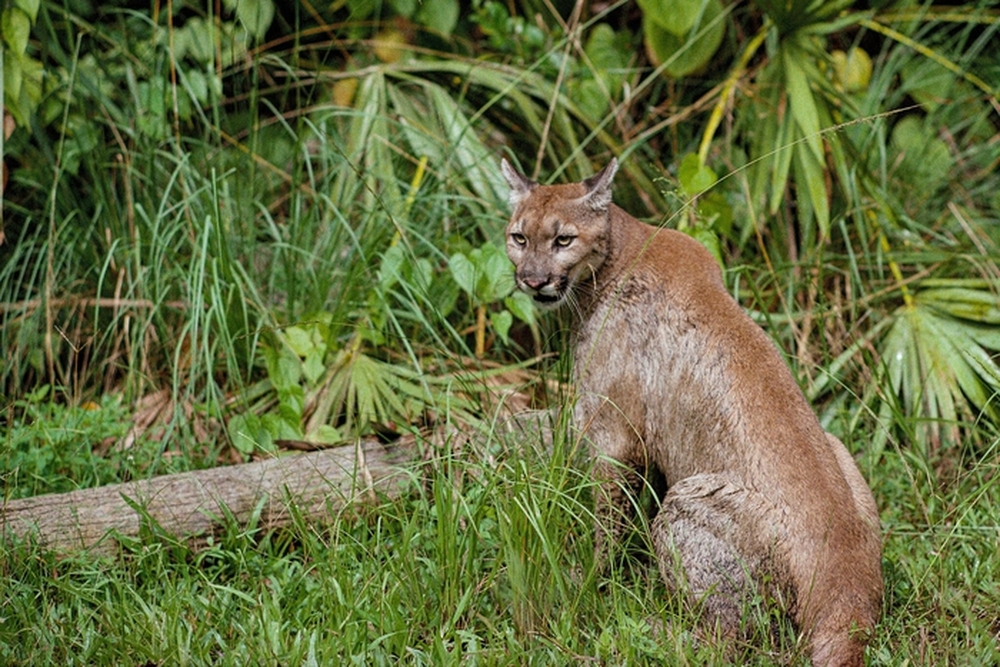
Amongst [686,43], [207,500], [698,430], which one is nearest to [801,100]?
[686,43]

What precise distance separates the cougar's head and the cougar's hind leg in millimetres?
1226

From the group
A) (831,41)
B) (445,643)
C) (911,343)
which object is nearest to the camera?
(445,643)

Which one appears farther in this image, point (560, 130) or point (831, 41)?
point (831, 41)

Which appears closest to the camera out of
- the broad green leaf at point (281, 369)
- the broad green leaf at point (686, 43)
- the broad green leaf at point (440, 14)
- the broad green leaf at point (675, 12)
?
the broad green leaf at point (281, 369)

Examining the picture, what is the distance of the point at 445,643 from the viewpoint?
4.51 m

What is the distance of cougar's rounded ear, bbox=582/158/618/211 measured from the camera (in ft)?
18.0

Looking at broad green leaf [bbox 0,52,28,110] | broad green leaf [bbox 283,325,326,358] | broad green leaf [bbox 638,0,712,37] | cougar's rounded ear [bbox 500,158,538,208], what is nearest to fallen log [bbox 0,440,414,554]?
broad green leaf [bbox 283,325,326,358]

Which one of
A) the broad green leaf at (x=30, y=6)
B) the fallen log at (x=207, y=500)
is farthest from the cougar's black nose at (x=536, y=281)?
the broad green leaf at (x=30, y=6)

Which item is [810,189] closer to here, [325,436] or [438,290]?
[438,290]

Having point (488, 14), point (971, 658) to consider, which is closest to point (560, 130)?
point (488, 14)

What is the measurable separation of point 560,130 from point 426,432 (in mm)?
2628

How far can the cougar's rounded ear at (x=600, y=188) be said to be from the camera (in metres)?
5.50

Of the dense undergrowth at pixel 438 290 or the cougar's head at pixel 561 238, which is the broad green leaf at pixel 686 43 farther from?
the cougar's head at pixel 561 238

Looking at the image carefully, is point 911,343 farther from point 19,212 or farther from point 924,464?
point 19,212
